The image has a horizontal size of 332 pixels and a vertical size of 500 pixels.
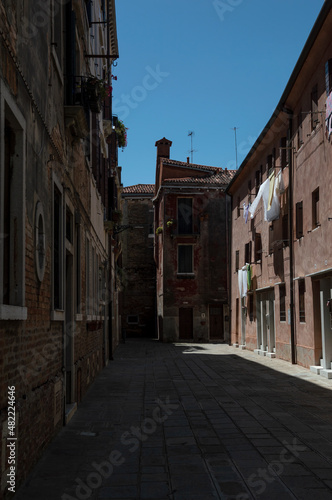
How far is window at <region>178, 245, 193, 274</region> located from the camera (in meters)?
36.4

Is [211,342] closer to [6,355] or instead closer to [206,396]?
[206,396]

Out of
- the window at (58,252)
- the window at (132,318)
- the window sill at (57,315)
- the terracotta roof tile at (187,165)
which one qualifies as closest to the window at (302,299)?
the window at (58,252)

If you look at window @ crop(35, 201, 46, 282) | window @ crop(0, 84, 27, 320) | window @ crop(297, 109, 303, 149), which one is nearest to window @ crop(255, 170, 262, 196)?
window @ crop(297, 109, 303, 149)

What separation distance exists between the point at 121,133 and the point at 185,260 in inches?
624

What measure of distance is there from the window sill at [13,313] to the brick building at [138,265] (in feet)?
121

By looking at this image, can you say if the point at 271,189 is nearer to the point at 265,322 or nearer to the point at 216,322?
the point at 265,322

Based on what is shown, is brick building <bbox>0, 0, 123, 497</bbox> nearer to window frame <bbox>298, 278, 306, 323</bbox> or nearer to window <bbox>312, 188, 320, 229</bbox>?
window <bbox>312, 188, 320, 229</bbox>

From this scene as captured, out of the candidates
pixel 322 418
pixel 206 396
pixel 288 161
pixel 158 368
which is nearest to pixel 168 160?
pixel 288 161

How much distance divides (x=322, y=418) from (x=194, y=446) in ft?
8.64

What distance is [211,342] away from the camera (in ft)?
116

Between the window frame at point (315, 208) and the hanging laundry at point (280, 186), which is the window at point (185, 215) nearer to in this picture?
the hanging laundry at point (280, 186)

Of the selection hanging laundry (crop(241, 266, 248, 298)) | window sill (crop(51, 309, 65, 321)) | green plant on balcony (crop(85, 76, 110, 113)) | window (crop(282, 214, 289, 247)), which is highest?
green plant on balcony (crop(85, 76, 110, 113))

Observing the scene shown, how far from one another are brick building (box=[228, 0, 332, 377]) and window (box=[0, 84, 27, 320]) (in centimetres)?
1020

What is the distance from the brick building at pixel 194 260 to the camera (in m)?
35.8
